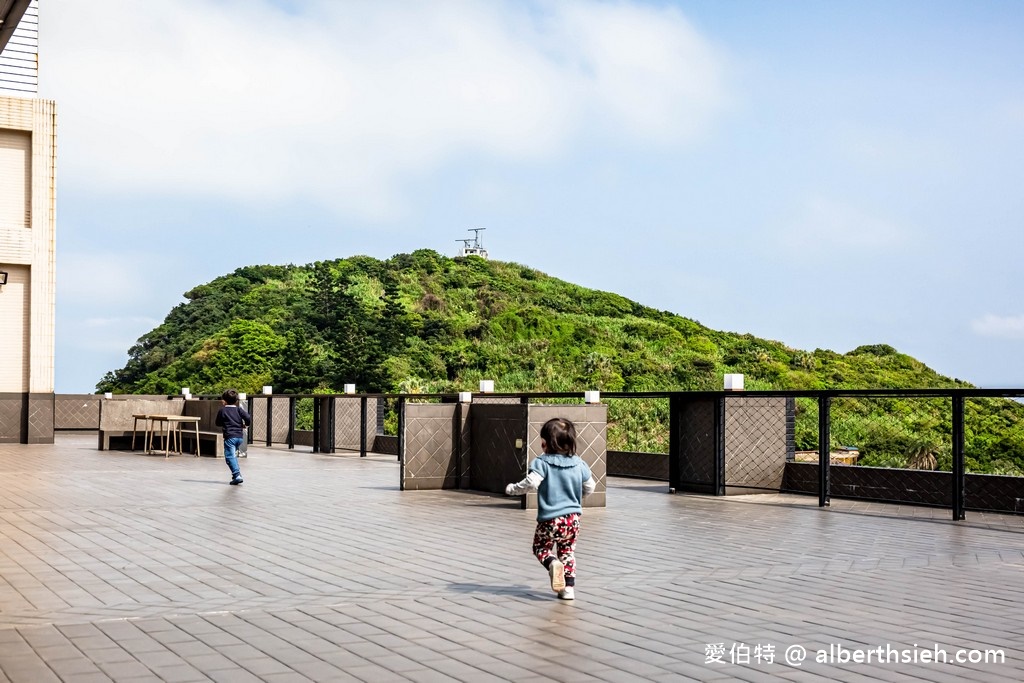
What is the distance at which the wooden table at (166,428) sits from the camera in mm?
24656

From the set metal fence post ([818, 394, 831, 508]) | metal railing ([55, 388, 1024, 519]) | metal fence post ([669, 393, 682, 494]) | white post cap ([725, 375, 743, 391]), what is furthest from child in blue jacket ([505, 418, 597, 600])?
metal fence post ([669, 393, 682, 494])

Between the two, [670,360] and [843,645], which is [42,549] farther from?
[670,360]

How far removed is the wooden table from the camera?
2466 centimetres

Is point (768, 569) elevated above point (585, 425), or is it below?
below

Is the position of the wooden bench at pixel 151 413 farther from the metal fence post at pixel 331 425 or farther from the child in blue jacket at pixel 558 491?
the child in blue jacket at pixel 558 491

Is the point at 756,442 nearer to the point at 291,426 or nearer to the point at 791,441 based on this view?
the point at 791,441

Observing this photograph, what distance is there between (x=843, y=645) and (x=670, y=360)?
170ft

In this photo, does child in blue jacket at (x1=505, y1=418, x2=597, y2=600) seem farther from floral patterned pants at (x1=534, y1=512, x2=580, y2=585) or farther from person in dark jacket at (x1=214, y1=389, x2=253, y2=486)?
person in dark jacket at (x1=214, y1=389, x2=253, y2=486)

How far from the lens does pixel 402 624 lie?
669 cm

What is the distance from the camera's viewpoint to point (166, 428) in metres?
26.2

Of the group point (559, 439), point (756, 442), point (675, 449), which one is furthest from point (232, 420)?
point (559, 439)

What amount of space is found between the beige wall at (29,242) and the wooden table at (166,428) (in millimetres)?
4412

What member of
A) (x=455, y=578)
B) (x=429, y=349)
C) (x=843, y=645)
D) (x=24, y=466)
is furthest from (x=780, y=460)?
(x=429, y=349)

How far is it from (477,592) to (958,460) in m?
7.32
